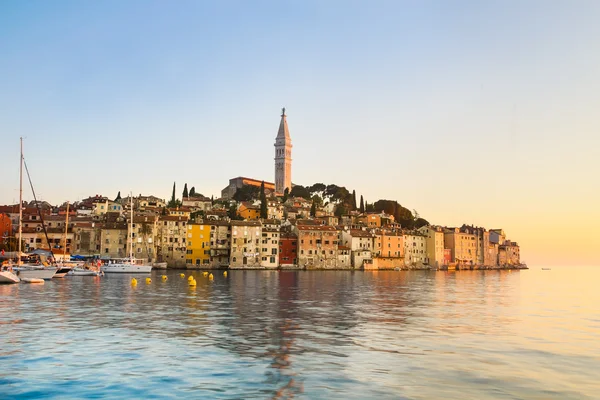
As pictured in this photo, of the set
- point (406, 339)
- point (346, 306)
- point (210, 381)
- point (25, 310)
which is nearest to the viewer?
point (210, 381)

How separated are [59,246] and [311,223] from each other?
45.6 metres

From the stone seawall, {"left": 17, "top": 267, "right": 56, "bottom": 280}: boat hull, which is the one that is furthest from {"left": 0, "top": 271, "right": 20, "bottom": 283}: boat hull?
the stone seawall

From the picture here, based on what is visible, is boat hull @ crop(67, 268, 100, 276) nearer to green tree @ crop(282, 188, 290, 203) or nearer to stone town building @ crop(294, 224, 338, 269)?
stone town building @ crop(294, 224, 338, 269)

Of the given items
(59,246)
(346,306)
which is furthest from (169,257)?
(346,306)

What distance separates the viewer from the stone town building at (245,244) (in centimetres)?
10206

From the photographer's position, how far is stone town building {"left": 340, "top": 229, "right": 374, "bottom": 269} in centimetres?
11162

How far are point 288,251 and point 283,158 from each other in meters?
73.1

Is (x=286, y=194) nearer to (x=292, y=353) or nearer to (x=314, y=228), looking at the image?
(x=314, y=228)

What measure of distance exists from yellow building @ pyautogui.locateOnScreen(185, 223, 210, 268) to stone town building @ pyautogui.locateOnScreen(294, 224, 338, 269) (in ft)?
56.3

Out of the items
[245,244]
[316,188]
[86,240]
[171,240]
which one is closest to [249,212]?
[245,244]

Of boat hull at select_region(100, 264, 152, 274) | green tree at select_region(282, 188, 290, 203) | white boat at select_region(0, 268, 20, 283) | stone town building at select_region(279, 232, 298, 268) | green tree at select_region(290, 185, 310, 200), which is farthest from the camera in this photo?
green tree at select_region(290, 185, 310, 200)

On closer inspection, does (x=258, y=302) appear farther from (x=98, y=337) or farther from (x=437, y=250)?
(x=437, y=250)

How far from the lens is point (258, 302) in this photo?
3459cm

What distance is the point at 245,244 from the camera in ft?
337
